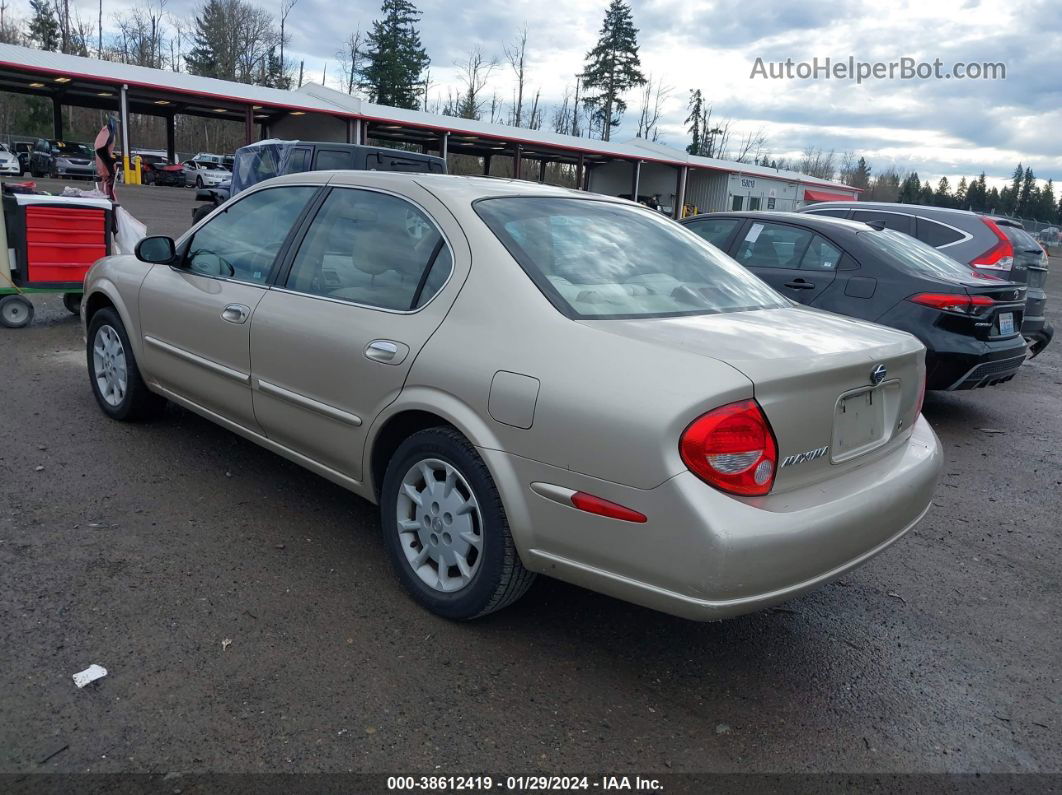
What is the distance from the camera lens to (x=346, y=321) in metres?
3.39

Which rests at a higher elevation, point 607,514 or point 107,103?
point 107,103

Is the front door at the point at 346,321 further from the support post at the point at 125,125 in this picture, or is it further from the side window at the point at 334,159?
the support post at the point at 125,125

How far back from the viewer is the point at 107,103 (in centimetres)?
4094

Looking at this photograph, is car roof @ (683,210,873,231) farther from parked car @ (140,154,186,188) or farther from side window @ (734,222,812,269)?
parked car @ (140,154,186,188)

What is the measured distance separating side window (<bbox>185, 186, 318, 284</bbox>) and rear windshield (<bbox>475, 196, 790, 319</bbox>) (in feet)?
3.92

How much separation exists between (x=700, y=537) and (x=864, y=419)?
929mm

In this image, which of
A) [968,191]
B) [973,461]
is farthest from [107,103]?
[968,191]

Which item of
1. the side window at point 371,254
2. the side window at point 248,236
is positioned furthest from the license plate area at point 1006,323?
the side window at point 248,236

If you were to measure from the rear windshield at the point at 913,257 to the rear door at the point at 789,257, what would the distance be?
0.34m

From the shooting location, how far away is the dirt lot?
96.3 inches

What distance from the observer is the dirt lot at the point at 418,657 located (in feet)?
8.02

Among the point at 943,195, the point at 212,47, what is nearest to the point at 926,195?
the point at 943,195

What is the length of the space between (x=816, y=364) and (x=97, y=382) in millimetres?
4503

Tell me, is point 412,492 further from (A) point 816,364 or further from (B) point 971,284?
(B) point 971,284
